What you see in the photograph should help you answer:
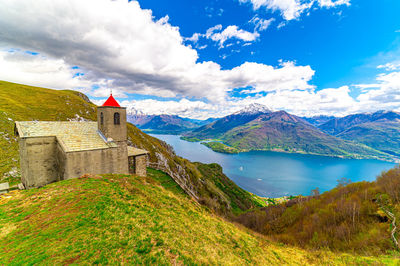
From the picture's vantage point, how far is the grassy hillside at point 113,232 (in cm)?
765

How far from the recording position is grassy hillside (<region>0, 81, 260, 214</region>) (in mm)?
27028

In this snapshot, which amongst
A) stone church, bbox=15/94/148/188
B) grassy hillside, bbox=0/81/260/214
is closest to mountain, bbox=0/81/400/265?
stone church, bbox=15/94/148/188

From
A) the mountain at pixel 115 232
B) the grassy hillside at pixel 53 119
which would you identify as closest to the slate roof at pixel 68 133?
the mountain at pixel 115 232

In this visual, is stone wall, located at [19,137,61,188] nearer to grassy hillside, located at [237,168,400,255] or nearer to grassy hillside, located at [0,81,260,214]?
grassy hillside, located at [0,81,260,214]

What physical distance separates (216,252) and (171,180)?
2119 centimetres

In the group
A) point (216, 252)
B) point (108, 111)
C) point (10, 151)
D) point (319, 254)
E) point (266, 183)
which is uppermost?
point (108, 111)

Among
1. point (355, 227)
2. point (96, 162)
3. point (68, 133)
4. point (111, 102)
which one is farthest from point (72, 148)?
point (355, 227)

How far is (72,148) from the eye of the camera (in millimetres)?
17266

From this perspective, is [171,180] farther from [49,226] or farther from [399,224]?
[399,224]

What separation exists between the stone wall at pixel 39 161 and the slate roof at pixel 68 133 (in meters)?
0.88

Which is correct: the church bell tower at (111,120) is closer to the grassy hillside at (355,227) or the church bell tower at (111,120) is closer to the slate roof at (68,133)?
the slate roof at (68,133)

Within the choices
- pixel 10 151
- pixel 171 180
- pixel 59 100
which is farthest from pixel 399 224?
pixel 59 100

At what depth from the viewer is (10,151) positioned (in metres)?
27.2

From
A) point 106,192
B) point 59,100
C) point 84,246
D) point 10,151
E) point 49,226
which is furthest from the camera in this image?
point 59,100
